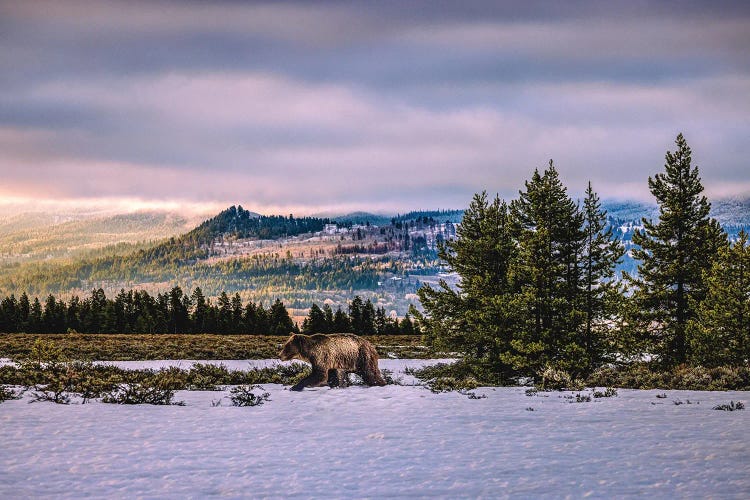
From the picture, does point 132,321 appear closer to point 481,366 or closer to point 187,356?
point 187,356

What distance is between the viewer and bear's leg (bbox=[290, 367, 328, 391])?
18.5m

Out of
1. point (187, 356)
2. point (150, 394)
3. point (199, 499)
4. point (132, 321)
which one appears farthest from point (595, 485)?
point (132, 321)

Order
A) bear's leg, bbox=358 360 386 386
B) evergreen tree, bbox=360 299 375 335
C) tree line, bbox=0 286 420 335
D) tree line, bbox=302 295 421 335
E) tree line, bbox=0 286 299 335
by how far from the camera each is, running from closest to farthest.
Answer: bear's leg, bbox=358 360 386 386 < tree line, bbox=0 286 299 335 < tree line, bbox=0 286 420 335 < tree line, bbox=302 295 421 335 < evergreen tree, bbox=360 299 375 335

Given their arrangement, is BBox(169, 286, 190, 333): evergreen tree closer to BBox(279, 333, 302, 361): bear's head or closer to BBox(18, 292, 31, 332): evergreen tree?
BBox(18, 292, 31, 332): evergreen tree

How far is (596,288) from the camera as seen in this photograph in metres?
24.2

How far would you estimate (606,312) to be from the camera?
2361 centimetres

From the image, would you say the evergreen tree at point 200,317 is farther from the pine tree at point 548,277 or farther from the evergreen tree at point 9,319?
the pine tree at point 548,277

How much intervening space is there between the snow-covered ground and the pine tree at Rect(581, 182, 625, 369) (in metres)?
7.28

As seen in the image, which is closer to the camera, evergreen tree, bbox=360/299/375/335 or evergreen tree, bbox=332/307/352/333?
evergreen tree, bbox=332/307/352/333

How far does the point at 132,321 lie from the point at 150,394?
70.5 meters

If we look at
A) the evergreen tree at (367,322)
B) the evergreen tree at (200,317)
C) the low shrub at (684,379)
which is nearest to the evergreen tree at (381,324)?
the evergreen tree at (367,322)

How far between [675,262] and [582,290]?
537 centimetres

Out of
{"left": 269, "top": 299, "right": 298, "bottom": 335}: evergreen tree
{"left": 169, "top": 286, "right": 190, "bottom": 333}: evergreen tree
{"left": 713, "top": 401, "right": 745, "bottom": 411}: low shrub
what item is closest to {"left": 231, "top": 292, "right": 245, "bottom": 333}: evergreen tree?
{"left": 269, "top": 299, "right": 298, "bottom": 335}: evergreen tree

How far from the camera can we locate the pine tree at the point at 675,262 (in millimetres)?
25938
